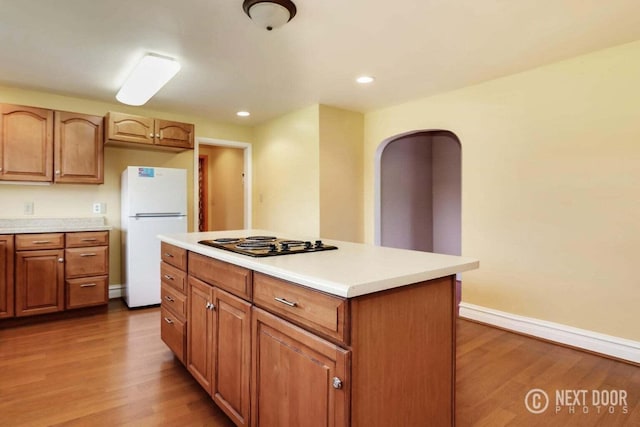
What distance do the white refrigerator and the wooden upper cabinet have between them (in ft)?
1.09

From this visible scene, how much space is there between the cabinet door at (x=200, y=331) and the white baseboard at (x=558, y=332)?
2557 mm

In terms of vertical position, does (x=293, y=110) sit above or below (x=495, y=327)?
above

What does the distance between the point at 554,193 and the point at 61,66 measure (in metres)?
4.24

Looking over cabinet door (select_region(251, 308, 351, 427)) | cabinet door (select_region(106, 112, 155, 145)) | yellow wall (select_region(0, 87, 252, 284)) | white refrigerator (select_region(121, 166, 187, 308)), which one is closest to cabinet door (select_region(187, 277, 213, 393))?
cabinet door (select_region(251, 308, 351, 427))

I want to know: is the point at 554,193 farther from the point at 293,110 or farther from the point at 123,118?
the point at 123,118

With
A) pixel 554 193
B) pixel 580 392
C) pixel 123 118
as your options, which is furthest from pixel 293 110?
pixel 580 392

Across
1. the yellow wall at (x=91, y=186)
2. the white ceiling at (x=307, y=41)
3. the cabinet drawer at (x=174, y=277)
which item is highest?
the white ceiling at (x=307, y=41)

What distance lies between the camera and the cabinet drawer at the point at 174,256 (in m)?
2.15

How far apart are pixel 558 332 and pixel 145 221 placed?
4.00 m

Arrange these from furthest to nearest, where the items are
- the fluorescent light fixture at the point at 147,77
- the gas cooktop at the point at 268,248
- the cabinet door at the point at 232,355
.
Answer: the fluorescent light fixture at the point at 147,77
the gas cooktop at the point at 268,248
the cabinet door at the point at 232,355

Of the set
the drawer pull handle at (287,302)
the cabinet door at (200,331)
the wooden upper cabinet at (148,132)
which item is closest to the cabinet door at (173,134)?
the wooden upper cabinet at (148,132)

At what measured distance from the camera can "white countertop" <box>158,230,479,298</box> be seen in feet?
3.52

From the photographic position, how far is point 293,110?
4309 millimetres

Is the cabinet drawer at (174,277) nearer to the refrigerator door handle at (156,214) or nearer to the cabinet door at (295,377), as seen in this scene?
the cabinet door at (295,377)
